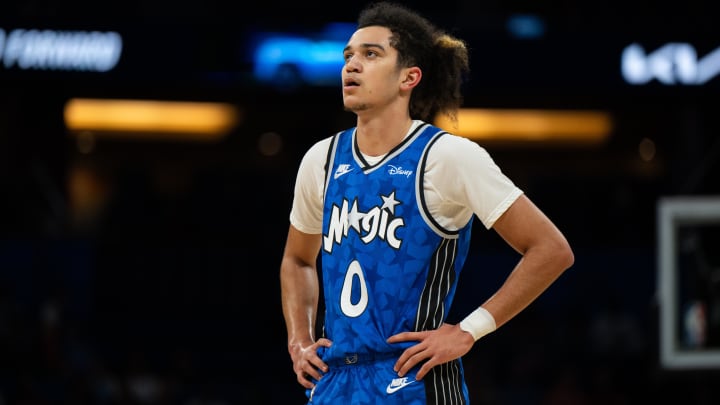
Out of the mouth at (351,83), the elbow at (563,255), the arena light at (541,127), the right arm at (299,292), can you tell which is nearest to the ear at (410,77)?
the mouth at (351,83)

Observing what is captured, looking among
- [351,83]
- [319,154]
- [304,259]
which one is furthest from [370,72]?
[304,259]

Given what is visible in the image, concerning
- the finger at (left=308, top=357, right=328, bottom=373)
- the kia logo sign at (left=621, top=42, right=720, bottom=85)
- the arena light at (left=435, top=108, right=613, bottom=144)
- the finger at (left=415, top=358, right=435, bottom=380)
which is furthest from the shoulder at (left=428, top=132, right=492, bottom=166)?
the arena light at (left=435, top=108, right=613, bottom=144)

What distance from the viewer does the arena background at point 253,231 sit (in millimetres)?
10688

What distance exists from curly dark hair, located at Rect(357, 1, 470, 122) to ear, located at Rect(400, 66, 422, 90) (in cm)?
2

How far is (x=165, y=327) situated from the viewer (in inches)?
499

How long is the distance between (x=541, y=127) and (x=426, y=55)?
13101mm

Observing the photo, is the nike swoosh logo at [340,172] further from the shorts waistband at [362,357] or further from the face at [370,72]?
the shorts waistband at [362,357]

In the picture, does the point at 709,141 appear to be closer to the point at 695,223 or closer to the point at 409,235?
the point at 695,223

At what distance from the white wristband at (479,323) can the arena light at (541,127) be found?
40.4 feet

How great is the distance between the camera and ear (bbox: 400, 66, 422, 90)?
3.89m

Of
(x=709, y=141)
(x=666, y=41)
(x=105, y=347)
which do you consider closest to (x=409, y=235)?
(x=666, y=41)

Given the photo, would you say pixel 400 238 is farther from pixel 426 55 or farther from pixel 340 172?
pixel 426 55

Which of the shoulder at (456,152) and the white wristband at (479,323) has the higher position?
the shoulder at (456,152)

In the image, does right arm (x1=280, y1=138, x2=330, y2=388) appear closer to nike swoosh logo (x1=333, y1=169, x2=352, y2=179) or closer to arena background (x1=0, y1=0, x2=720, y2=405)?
nike swoosh logo (x1=333, y1=169, x2=352, y2=179)
